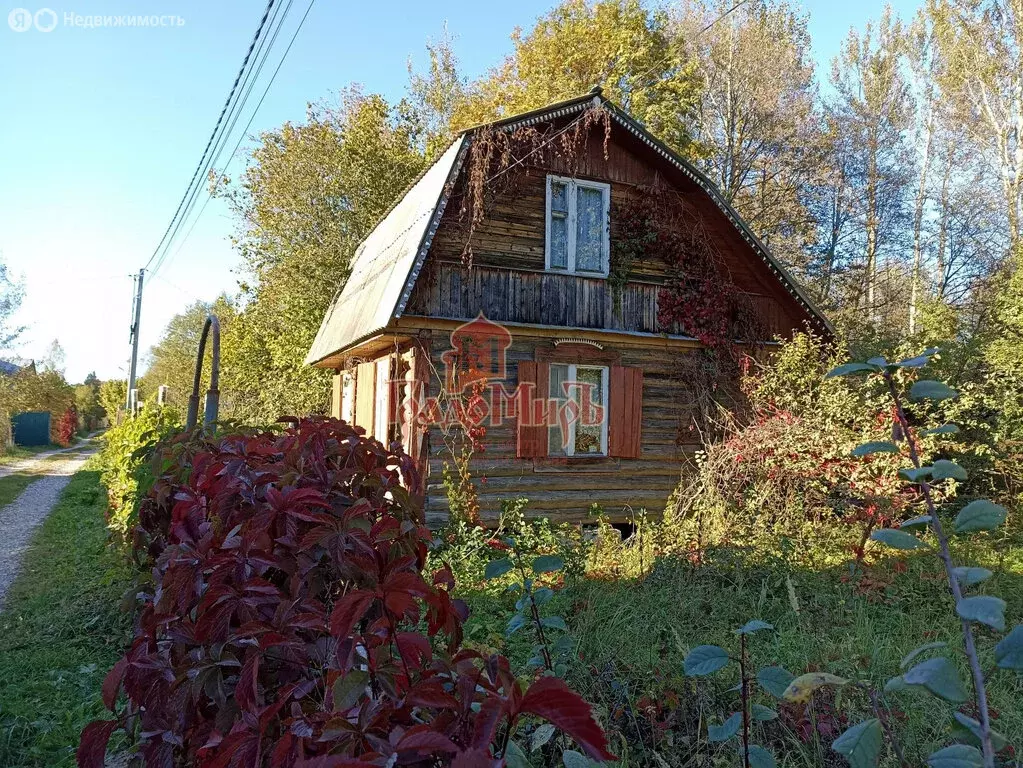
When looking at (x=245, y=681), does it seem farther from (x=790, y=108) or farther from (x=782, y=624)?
(x=790, y=108)

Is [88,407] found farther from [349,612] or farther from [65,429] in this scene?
[349,612]

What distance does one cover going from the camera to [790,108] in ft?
76.0

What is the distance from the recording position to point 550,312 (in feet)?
33.3

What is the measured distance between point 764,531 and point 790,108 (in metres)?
20.3

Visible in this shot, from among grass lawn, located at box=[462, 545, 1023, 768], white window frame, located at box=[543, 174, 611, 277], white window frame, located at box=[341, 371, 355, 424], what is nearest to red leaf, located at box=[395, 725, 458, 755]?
grass lawn, located at box=[462, 545, 1023, 768]

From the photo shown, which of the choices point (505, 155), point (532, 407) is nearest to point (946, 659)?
point (532, 407)

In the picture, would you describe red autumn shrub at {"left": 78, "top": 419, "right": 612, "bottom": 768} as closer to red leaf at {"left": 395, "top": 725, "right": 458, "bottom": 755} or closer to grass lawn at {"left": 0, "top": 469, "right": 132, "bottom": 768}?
red leaf at {"left": 395, "top": 725, "right": 458, "bottom": 755}

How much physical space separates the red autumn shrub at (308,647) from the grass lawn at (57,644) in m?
3.03

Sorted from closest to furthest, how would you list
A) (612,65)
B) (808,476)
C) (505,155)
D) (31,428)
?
(808,476), (505,155), (612,65), (31,428)

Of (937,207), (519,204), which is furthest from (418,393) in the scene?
(937,207)

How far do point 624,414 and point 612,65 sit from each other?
17528 mm

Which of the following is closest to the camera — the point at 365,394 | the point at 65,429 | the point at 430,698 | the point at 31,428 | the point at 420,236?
the point at 430,698

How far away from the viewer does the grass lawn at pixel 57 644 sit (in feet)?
13.5

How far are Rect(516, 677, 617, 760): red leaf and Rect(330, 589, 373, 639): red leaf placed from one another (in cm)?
38
